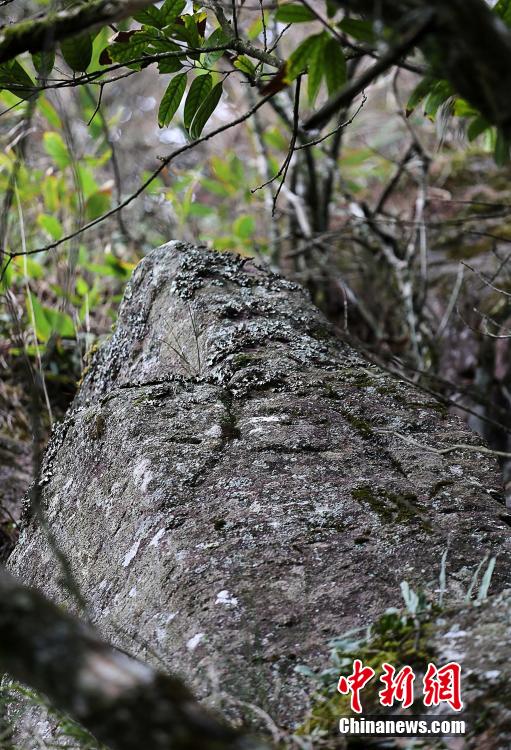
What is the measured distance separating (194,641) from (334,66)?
111 centimetres

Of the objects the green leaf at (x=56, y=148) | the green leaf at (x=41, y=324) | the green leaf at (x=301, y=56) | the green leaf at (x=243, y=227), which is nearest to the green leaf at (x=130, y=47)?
the green leaf at (x=301, y=56)

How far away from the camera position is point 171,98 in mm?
1808

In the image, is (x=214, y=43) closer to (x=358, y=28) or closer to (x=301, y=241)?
(x=358, y=28)

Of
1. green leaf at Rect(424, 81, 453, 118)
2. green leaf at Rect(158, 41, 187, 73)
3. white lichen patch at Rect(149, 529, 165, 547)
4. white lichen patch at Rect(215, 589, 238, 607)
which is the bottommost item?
white lichen patch at Rect(215, 589, 238, 607)

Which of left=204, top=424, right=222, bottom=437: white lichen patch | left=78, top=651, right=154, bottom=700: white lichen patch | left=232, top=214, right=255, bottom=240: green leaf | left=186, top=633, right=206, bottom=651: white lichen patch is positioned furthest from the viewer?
left=232, top=214, right=255, bottom=240: green leaf

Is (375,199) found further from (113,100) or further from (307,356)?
(307,356)

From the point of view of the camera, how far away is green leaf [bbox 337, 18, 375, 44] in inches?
51.2

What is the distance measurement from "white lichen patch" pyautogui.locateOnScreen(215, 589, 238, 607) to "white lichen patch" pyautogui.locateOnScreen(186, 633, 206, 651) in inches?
3.0

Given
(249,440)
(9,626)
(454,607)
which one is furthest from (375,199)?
(9,626)

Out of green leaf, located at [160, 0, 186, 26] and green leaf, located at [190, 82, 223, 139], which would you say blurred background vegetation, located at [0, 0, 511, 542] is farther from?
green leaf, located at [160, 0, 186, 26]

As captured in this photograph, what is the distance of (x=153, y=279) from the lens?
2742 mm

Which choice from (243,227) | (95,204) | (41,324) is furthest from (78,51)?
(243,227)

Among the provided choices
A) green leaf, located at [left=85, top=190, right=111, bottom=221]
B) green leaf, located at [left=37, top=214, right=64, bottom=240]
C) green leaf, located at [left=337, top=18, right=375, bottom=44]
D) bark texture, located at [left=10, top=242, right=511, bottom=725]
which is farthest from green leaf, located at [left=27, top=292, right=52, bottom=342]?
green leaf, located at [left=337, top=18, right=375, bottom=44]

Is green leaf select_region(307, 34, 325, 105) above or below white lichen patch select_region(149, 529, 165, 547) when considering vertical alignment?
above
